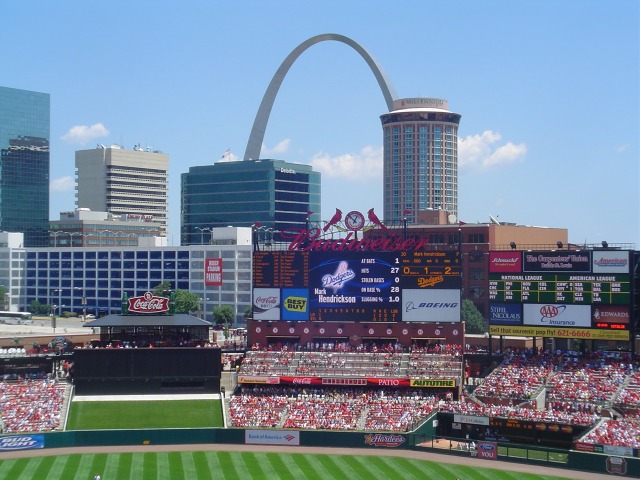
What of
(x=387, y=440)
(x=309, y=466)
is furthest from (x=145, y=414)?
(x=387, y=440)

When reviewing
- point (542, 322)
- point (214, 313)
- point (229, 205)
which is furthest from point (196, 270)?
point (542, 322)

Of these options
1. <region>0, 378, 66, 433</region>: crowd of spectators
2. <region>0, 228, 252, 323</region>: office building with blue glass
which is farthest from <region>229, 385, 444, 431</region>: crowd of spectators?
<region>0, 228, 252, 323</region>: office building with blue glass

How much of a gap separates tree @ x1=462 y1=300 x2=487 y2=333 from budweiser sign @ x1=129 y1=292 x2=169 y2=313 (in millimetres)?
50016

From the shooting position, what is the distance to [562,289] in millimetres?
69500

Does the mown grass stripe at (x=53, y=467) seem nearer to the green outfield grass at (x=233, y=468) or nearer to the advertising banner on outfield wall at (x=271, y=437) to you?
the green outfield grass at (x=233, y=468)

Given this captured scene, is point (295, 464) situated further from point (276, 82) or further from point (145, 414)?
point (276, 82)

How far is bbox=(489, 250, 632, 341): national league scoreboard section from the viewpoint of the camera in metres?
67.8

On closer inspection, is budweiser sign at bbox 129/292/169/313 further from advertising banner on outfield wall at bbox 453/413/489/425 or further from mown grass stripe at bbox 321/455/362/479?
advertising banner on outfield wall at bbox 453/413/489/425

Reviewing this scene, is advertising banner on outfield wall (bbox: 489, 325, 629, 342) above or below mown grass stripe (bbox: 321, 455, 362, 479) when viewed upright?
above

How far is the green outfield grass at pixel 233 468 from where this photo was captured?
5447cm

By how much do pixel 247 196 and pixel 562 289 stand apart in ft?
397

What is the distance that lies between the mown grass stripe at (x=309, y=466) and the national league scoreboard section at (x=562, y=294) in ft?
65.0

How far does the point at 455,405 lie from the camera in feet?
215

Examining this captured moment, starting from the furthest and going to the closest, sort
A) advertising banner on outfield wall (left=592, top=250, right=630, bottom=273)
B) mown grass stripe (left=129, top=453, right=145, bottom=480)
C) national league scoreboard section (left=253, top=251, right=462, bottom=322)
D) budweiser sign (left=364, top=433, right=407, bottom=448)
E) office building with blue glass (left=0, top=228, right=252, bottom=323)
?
office building with blue glass (left=0, top=228, right=252, bottom=323), national league scoreboard section (left=253, top=251, right=462, bottom=322), advertising banner on outfield wall (left=592, top=250, right=630, bottom=273), budweiser sign (left=364, top=433, right=407, bottom=448), mown grass stripe (left=129, top=453, right=145, bottom=480)
